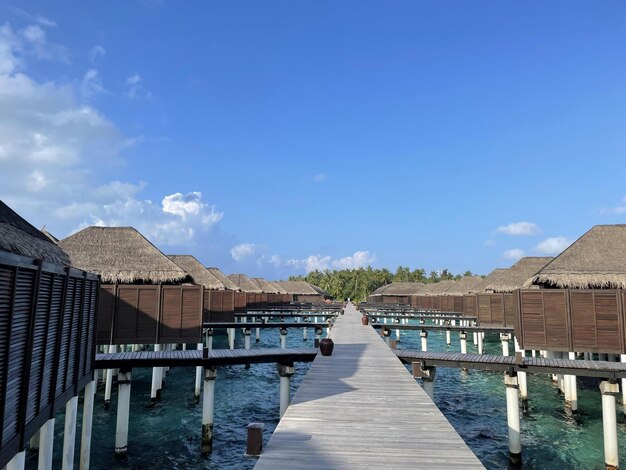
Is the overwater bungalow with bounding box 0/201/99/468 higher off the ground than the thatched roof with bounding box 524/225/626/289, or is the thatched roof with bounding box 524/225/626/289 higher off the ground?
the thatched roof with bounding box 524/225/626/289

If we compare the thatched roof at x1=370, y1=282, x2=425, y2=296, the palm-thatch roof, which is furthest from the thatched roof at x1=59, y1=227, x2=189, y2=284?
the thatched roof at x1=370, y1=282, x2=425, y2=296

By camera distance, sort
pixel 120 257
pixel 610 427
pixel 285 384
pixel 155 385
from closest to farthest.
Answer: pixel 610 427 → pixel 285 384 → pixel 155 385 → pixel 120 257

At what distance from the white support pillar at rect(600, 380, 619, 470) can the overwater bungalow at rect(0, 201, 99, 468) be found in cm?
1538

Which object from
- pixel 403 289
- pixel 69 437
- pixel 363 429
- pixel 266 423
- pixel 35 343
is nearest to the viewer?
pixel 363 429

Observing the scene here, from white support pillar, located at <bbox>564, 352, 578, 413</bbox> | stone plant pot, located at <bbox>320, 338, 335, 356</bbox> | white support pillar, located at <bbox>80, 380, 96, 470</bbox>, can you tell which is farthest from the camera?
white support pillar, located at <bbox>564, 352, 578, 413</bbox>

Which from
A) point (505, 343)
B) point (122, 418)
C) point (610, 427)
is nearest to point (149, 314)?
point (122, 418)

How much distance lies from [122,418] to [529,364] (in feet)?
46.3

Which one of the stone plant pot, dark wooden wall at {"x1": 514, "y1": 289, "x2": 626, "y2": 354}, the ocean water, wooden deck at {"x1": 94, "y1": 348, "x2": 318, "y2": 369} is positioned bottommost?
the ocean water

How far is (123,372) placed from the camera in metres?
14.1

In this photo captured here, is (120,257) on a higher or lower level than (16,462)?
higher

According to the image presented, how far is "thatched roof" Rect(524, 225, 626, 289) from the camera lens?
67.0ft

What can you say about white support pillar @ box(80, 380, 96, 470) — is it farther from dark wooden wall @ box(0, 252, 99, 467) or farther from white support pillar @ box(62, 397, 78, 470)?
dark wooden wall @ box(0, 252, 99, 467)

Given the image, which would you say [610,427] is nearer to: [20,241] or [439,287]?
[20,241]

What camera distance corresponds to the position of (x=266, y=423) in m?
16.6
